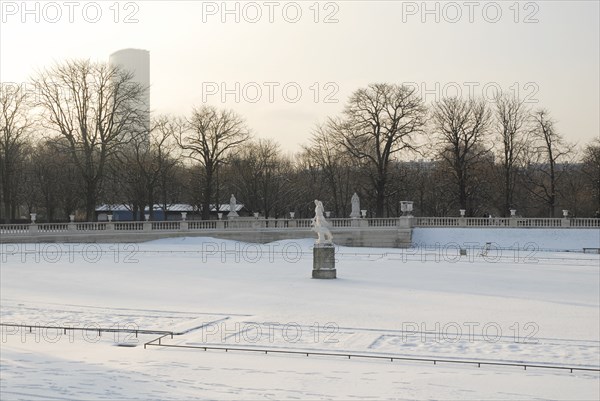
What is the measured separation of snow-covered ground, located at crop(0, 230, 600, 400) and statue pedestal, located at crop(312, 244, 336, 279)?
546 mm

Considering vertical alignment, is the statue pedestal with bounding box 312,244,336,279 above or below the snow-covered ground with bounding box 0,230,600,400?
above

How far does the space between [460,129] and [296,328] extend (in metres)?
45.7

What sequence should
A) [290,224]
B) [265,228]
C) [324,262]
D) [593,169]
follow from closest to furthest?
[324,262]
[265,228]
[290,224]
[593,169]

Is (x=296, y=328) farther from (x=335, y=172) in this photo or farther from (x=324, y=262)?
(x=335, y=172)

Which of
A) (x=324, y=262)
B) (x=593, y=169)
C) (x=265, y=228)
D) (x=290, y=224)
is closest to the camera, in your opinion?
(x=324, y=262)

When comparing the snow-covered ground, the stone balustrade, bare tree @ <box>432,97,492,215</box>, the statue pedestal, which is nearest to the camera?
the snow-covered ground

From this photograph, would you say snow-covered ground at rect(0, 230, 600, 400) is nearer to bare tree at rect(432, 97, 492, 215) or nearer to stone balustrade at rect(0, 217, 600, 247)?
stone balustrade at rect(0, 217, 600, 247)

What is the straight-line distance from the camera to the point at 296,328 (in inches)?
664

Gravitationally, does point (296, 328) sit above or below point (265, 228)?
below

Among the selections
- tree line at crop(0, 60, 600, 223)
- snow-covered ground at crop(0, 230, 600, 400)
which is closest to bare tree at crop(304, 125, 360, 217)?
tree line at crop(0, 60, 600, 223)

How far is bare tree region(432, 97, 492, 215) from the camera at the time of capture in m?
58.8

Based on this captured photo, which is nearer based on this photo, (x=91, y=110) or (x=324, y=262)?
(x=324, y=262)

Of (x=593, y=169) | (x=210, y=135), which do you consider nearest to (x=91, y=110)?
(x=210, y=135)

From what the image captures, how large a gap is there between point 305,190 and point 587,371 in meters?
66.9
